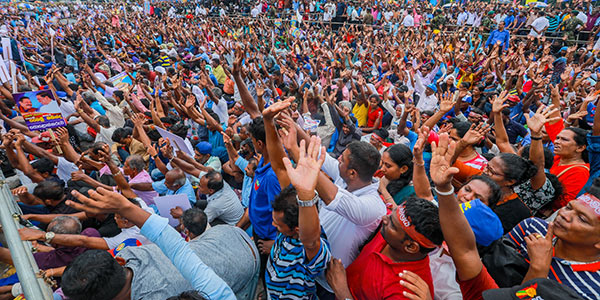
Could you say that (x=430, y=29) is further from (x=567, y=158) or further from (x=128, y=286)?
(x=128, y=286)

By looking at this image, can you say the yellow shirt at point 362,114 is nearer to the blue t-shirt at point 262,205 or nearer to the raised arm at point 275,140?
the blue t-shirt at point 262,205

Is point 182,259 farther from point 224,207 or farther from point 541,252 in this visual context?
point 541,252

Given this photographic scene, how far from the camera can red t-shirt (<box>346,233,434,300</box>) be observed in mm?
1621

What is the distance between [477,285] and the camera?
5.45 ft

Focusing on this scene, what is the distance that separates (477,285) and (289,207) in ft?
3.67

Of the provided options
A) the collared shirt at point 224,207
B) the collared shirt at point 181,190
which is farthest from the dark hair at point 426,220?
the collared shirt at point 181,190

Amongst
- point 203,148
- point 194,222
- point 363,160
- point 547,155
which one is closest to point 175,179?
point 203,148

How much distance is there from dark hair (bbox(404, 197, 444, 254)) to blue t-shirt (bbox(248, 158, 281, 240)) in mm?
1223

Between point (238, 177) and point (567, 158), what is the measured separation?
3.59 m

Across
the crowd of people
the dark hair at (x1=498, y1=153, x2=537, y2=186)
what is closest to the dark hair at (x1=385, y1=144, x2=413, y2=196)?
the crowd of people

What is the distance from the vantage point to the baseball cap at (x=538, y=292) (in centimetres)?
114

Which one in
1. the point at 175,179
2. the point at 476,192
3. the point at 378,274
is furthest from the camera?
the point at 175,179

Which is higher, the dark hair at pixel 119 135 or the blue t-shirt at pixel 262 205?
the blue t-shirt at pixel 262 205

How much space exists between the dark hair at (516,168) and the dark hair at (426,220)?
1260 mm
